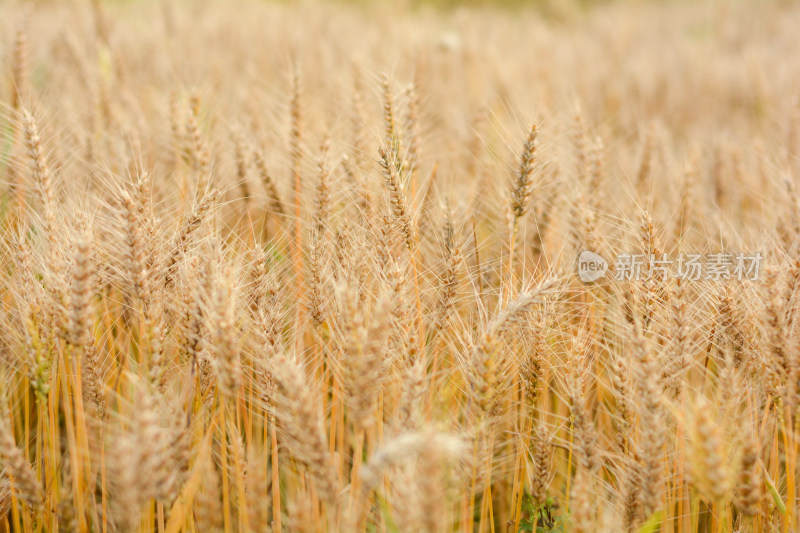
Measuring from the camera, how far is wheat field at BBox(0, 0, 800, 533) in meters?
1.25

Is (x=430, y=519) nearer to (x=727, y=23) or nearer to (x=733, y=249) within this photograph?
(x=733, y=249)

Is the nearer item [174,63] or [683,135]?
[174,63]

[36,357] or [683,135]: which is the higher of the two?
[683,135]

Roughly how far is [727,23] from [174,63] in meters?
7.55

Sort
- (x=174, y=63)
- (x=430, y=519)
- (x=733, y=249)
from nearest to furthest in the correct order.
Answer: (x=430, y=519)
(x=733, y=249)
(x=174, y=63)

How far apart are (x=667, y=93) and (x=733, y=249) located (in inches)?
138

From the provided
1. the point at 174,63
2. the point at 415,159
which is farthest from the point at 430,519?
the point at 174,63

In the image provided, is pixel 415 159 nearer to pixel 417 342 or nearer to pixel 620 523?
pixel 417 342

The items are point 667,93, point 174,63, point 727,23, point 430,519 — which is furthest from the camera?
point 727,23

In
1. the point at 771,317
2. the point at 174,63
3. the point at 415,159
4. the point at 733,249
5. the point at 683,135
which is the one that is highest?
the point at 174,63

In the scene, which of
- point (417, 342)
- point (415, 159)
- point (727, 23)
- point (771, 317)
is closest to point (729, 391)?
point (771, 317)

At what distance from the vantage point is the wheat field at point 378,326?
1.25m

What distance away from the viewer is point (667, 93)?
4957mm

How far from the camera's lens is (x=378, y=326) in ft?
3.78
